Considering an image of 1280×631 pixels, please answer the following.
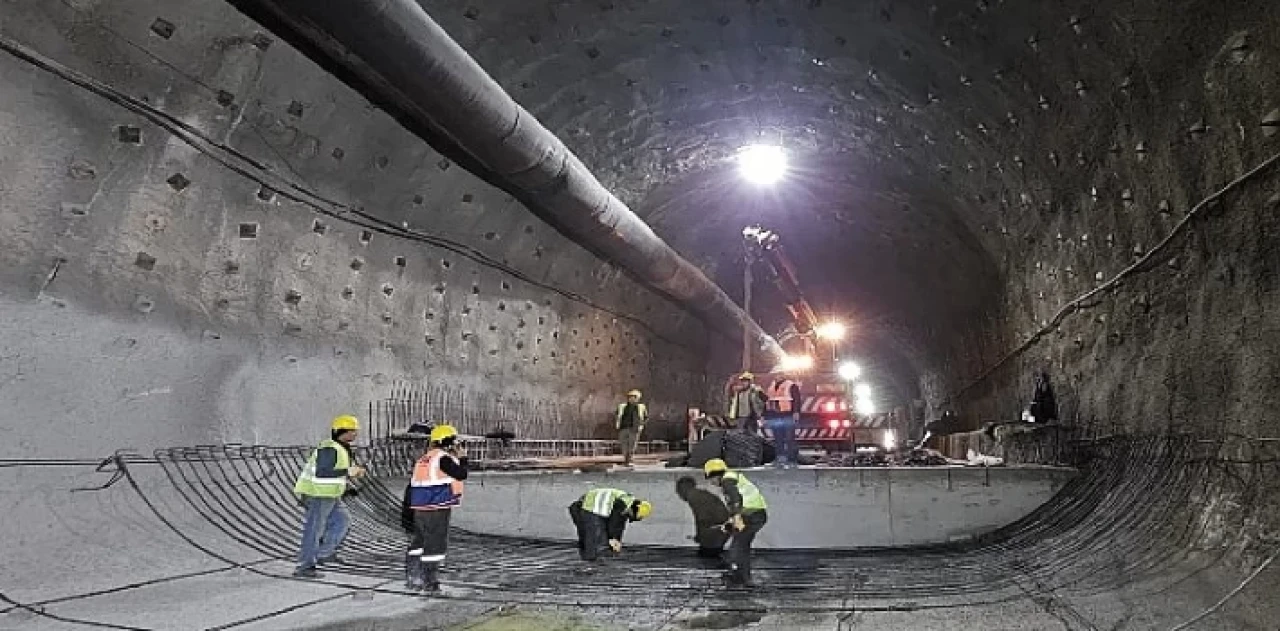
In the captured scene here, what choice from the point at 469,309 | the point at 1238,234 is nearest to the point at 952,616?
the point at 1238,234

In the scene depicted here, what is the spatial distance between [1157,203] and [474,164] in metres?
6.91

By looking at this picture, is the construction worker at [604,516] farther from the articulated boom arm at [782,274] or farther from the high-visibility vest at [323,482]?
the articulated boom arm at [782,274]

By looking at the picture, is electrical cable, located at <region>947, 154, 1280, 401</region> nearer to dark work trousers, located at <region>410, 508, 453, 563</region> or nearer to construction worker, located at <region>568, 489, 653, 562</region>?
construction worker, located at <region>568, 489, 653, 562</region>

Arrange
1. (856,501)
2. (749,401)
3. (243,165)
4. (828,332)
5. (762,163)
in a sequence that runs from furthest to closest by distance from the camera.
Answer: (828,332), (762,163), (749,401), (856,501), (243,165)

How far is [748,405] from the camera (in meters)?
11.5

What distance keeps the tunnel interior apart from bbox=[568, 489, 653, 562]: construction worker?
0.44 meters

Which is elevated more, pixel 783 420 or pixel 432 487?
pixel 783 420

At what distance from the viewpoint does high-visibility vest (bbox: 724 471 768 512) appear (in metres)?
6.70

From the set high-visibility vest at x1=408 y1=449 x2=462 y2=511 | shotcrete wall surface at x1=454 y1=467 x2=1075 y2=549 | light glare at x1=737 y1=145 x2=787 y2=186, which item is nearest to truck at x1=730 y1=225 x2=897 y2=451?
light glare at x1=737 y1=145 x2=787 y2=186

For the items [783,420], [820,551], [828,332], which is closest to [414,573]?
[820,551]

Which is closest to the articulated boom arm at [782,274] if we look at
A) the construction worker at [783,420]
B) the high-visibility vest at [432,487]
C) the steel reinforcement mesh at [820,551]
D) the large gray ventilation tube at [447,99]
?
the large gray ventilation tube at [447,99]

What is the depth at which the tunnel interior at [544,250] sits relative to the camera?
5656 mm

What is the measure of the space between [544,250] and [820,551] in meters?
6.68

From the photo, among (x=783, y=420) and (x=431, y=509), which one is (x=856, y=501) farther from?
(x=431, y=509)
